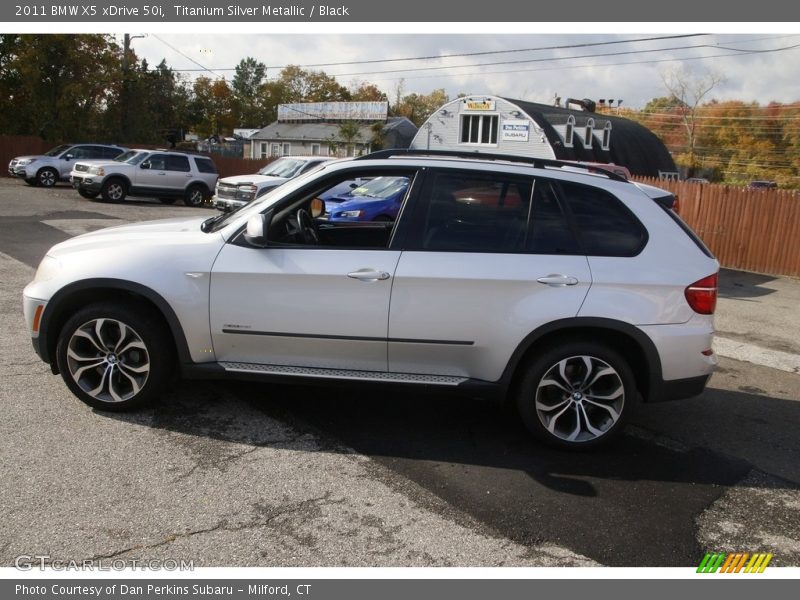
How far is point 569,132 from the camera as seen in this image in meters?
40.6

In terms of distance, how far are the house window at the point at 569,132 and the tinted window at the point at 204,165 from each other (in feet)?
73.9

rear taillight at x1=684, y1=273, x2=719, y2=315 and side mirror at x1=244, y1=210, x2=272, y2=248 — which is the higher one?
side mirror at x1=244, y1=210, x2=272, y2=248

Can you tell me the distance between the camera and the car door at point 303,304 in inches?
178

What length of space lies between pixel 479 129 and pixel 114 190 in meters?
25.3

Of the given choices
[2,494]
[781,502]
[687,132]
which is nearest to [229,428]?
[2,494]

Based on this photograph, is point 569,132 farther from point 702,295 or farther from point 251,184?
point 702,295

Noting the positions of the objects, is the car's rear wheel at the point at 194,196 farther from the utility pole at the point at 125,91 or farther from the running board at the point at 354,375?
the running board at the point at 354,375

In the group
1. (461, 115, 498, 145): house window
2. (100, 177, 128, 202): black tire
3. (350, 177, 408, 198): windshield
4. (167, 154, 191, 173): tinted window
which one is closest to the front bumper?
(100, 177, 128, 202): black tire

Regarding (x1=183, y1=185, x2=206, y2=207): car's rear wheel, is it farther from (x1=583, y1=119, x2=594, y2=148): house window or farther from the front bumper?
(x1=583, y1=119, x2=594, y2=148): house window

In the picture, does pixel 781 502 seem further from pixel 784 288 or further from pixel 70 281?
pixel 784 288

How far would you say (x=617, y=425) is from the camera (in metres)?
4.63

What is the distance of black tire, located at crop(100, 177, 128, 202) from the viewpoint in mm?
21781

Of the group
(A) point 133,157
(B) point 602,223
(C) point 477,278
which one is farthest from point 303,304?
(A) point 133,157

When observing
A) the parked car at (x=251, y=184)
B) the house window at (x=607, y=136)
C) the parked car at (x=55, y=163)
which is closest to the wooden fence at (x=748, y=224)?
the parked car at (x=251, y=184)
